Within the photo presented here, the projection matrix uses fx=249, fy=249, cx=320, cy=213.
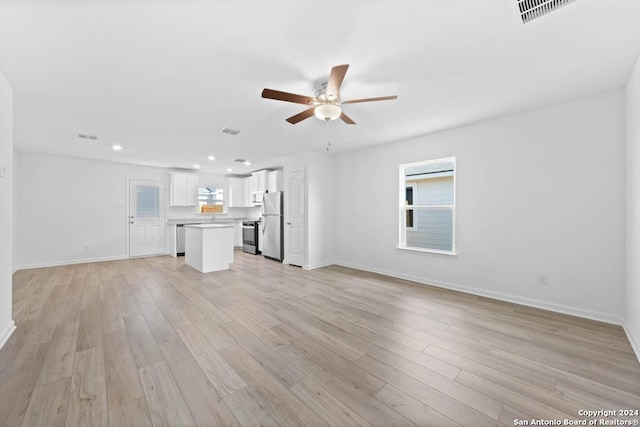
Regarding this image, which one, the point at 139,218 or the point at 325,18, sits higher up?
the point at 325,18

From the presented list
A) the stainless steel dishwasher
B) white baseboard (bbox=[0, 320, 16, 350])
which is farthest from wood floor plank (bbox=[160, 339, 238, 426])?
the stainless steel dishwasher

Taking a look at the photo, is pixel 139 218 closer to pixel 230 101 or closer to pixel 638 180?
pixel 230 101

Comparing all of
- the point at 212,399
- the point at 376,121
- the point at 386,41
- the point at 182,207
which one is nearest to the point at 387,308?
the point at 212,399

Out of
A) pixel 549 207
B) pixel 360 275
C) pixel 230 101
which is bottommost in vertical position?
pixel 360 275

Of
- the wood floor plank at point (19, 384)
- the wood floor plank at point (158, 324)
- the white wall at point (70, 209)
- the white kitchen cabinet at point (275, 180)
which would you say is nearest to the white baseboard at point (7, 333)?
the wood floor plank at point (19, 384)

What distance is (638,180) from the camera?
7.02 feet

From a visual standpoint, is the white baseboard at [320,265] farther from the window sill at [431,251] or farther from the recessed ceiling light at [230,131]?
the recessed ceiling light at [230,131]

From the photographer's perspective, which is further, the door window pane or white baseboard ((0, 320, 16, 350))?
the door window pane

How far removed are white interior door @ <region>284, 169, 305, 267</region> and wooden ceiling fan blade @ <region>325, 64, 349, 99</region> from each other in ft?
10.7

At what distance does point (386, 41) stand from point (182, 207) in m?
7.36

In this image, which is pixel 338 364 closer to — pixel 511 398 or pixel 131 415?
pixel 511 398

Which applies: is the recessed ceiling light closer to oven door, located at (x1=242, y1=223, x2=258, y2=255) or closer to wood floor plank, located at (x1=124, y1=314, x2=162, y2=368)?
wood floor plank, located at (x1=124, y1=314, x2=162, y2=368)

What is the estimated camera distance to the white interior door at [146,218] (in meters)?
6.57

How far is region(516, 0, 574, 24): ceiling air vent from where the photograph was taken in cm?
157
